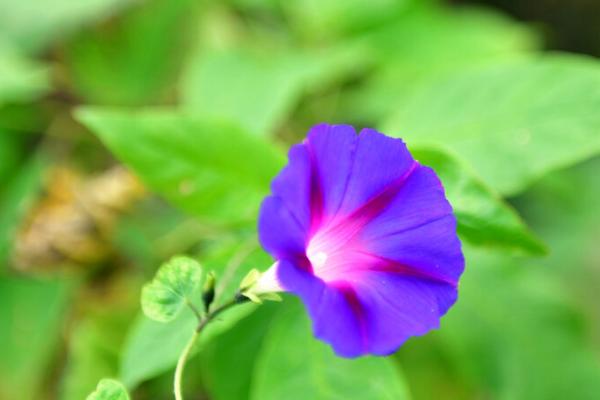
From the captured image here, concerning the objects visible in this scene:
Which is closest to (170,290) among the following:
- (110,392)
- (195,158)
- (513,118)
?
(110,392)

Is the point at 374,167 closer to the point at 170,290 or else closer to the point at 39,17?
the point at 170,290

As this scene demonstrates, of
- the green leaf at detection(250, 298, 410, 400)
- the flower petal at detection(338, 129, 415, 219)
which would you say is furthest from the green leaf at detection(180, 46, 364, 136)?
the flower petal at detection(338, 129, 415, 219)

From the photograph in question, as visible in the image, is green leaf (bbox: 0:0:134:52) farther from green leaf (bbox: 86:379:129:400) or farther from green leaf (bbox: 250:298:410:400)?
green leaf (bbox: 86:379:129:400)

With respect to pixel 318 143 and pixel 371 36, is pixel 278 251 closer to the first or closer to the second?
pixel 318 143

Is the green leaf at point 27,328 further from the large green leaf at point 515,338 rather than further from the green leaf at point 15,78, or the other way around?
the large green leaf at point 515,338

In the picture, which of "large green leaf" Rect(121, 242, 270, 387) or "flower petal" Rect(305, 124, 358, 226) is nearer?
"flower petal" Rect(305, 124, 358, 226)

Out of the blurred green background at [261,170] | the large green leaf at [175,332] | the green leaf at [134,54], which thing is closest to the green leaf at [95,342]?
the blurred green background at [261,170]
